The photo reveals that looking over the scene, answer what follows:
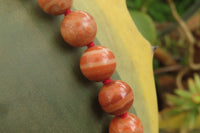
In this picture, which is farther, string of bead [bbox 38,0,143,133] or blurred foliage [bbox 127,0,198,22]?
blurred foliage [bbox 127,0,198,22]

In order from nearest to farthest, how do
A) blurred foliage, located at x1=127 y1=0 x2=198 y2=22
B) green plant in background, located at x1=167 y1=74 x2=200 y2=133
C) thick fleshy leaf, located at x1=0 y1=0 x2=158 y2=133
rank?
1. thick fleshy leaf, located at x1=0 y1=0 x2=158 y2=133
2. green plant in background, located at x1=167 y1=74 x2=200 y2=133
3. blurred foliage, located at x1=127 y1=0 x2=198 y2=22

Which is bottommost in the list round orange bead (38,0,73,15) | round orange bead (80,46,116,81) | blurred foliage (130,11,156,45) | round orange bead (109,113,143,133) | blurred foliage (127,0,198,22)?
blurred foliage (127,0,198,22)

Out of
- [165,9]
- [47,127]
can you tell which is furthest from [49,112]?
[165,9]

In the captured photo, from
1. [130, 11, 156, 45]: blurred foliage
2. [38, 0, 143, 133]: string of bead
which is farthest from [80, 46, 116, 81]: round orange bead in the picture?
[130, 11, 156, 45]: blurred foliage

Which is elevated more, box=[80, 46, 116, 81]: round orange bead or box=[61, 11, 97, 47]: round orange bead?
box=[61, 11, 97, 47]: round orange bead

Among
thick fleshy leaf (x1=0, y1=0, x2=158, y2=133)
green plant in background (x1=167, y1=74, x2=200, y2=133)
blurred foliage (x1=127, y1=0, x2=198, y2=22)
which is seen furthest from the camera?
blurred foliage (x1=127, y1=0, x2=198, y2=22)

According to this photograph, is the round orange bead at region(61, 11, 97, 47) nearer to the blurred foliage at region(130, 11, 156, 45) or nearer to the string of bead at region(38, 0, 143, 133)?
the string of bead at region(38, 0, 143, 133)

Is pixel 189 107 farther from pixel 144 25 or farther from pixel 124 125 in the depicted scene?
pixel 124 125

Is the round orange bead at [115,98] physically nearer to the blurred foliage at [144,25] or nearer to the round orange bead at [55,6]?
the round orange bead at [55,6]
